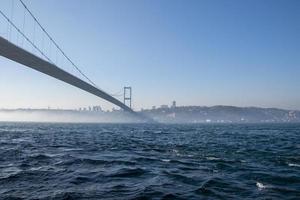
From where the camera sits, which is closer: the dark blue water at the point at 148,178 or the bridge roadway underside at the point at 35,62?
the dark blue water at the point at 148,178

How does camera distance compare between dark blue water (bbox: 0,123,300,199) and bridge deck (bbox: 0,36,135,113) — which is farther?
bridge deck (bbox: 0,36,135,113)

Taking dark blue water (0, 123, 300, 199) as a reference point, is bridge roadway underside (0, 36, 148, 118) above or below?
above

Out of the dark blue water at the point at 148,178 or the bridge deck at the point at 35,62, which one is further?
the bridge deck at the point at 35,62

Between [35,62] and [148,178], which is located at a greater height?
[35,62]

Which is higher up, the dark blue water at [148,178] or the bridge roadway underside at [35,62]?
the bridge roadway underside at [35,62]

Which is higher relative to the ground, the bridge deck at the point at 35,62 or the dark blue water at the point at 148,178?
the bridge deck at the point at 35,62

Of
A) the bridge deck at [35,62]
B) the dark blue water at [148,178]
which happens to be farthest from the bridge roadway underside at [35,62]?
the dark blue water at [148,178]

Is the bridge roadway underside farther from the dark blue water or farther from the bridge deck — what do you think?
the dark blue water

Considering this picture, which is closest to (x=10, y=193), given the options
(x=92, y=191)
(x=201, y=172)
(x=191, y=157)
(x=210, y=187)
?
(x=92, y=191)

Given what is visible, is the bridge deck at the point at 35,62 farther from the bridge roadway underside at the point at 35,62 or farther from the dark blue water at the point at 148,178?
the dark blue water at the point at 148,178

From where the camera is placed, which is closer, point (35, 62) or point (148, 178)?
point (148, 178)

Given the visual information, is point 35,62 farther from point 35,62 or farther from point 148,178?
point 148,178

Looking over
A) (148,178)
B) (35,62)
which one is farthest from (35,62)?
(148,178)

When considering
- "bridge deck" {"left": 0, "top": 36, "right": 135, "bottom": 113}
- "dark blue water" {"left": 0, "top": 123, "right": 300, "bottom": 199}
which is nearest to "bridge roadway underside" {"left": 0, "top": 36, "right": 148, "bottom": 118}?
"bridge deck" {"left": 0, "top": 36, "right": 135, "bottom": 113}
